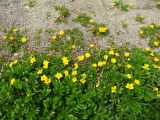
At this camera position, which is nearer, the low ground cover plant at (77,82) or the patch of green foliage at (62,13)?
the low ground cover plant at (77,82)

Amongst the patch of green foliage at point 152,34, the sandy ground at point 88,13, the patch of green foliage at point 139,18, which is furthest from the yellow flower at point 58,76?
the patch of green foliage at point 139,18

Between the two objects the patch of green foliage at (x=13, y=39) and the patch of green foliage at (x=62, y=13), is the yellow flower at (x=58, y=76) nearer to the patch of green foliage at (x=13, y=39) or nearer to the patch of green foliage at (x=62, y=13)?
the patch of green foliage at (x=13, y=39)

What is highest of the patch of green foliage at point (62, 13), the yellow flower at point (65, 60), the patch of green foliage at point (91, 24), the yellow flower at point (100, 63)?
the patch of green foliage at point (62, 13)

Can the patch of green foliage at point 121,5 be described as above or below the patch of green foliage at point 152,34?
above

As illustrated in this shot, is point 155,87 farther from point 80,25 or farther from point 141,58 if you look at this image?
point 80,25

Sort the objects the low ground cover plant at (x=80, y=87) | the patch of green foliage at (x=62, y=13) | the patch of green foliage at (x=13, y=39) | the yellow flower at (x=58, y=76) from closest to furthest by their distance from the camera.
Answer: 1. the low ground cover plant at (x=80, y=87)
2. the yellow flower at (x=58, y=76)
3. the patch of green foliage at (x=13, y=39)
4. the patch of green foliage at (x=62, y=13)

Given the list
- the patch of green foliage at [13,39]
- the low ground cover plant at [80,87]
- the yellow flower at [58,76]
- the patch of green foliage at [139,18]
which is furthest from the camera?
the patch of green foliage at [139,18]

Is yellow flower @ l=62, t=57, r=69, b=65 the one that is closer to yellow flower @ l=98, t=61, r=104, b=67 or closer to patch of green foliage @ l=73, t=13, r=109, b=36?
yellow flower @ l=98, t=61, r=104, b=67

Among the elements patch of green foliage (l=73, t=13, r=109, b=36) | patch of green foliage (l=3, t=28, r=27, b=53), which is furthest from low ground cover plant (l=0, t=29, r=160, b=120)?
patch of green foliage (l=73, t=13, r=109, b=36)

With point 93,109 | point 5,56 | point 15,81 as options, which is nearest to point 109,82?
point 93,109
